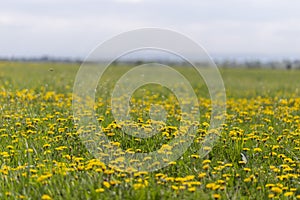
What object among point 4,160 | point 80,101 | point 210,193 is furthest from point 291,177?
point 80,101

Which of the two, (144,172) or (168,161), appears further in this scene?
(168,161)

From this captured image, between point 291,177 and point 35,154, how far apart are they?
3.00m

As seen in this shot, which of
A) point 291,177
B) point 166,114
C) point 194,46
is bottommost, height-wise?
point 291,177

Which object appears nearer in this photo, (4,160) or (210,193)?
(210,193)

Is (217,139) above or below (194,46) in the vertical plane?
below

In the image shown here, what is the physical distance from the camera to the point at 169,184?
448 centimetres

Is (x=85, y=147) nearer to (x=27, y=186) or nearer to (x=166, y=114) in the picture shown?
(x=27, y=186)

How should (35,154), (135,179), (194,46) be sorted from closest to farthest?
(135,179)
(35,154)
(194,46)

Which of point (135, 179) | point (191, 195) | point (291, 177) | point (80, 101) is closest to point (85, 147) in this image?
point (135, 179)

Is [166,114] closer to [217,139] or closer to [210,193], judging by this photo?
[217,139]

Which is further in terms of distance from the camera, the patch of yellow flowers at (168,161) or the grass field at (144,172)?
the patch of yellow flowers at (168,161)

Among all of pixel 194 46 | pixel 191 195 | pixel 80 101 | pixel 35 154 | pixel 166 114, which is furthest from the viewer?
pixel 80 101

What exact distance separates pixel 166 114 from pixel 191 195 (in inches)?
142

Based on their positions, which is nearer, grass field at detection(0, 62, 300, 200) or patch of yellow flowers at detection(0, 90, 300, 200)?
grass field at detection(0, 62, 300, 200)
